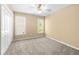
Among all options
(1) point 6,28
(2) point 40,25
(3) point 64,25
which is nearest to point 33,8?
(2) point 40,25

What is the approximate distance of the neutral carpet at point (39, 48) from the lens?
2.21 meters

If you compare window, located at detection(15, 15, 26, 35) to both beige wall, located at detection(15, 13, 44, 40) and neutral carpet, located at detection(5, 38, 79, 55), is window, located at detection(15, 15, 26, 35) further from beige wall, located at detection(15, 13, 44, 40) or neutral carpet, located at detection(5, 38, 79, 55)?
neutral carpet, located at detection(5, 38, 79, 55)

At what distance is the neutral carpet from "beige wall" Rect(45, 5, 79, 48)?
0.19 metres

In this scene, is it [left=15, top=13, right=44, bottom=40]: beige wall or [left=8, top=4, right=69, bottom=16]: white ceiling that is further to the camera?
[left=15, top=13, right=44, bottom=40]: beige wall

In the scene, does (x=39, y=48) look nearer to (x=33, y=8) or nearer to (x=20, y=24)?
(x=20, y=24)

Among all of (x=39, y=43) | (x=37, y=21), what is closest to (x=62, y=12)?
Result: (x=37, y=21)

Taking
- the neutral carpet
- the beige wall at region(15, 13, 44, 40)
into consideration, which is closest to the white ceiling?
the beige wall at region(15, 13, 44, 40)

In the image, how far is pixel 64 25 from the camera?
2.59 m

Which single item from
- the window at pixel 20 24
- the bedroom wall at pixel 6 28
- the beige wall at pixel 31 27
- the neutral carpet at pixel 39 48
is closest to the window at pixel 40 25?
the beige wall at pixel 31 27

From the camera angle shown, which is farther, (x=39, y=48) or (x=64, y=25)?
(x=64, y=25)

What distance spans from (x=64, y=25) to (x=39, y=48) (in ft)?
3.06

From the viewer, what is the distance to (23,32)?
2.32m

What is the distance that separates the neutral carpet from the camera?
7.26ft
